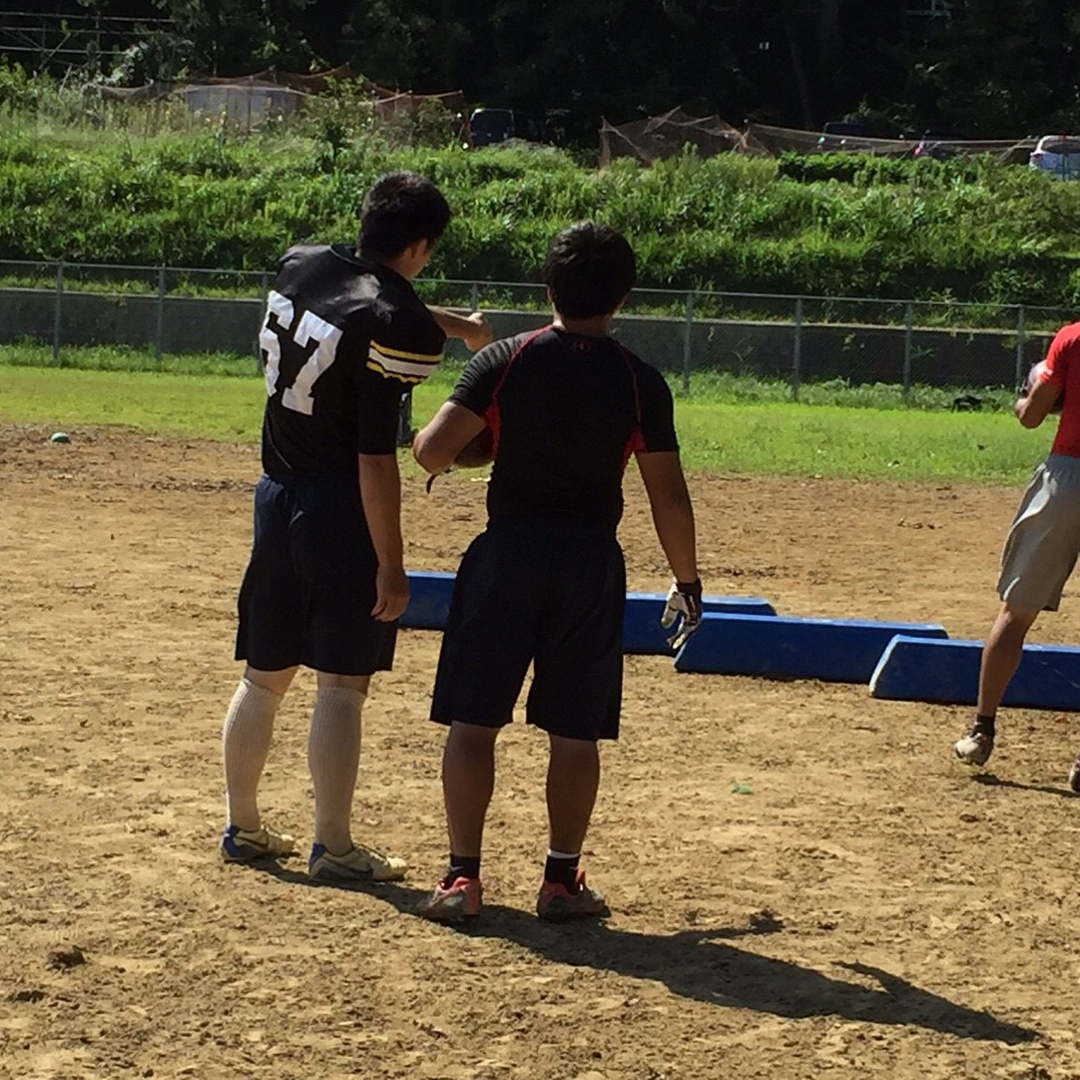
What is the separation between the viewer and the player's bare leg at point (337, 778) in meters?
5.41

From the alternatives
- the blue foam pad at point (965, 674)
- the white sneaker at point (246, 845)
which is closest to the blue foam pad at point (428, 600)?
the blue foam pad at point (965, 674)

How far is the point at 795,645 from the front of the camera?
28.7ft

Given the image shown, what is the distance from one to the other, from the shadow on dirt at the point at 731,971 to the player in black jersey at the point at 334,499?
0.43 metres

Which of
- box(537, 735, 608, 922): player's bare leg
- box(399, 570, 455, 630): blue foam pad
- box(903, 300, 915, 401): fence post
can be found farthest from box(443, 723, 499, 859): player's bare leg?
box(903, 300, 915, 401): fence post

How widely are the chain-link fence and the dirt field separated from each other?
2193 cm

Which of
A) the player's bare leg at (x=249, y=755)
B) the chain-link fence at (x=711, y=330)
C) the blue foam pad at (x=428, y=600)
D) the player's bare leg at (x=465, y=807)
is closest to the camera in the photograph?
the player's bare leg at (x=465, y=807)

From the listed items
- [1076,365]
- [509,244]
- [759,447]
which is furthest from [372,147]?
[1076,365]

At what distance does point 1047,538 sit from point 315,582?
293 cm

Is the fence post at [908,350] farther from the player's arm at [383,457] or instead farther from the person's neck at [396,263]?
the player's arm at [383,457]

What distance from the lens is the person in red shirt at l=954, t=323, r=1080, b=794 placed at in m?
6.88

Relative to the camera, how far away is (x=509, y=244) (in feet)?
123

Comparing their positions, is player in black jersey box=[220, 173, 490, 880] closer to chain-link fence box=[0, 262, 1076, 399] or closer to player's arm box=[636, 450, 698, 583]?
player's arm box=[636, 450, 698, 583]

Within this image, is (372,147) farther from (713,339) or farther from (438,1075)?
(438,1075)

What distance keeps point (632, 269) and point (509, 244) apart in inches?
1294
